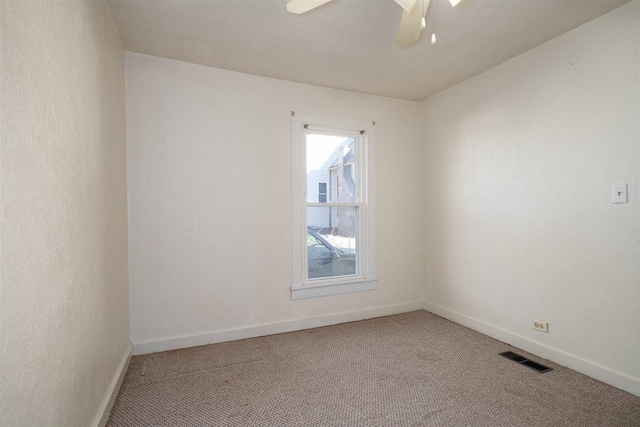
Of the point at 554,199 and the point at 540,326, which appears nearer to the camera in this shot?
the point at 554,199

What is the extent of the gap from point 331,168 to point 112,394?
259 centimetres

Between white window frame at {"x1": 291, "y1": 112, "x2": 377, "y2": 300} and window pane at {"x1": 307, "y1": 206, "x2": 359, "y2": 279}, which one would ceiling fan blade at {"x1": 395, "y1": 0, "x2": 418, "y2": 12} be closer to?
white window frame at {"x1": 291, "y1": 112, "x2": 377, "y2": 300}

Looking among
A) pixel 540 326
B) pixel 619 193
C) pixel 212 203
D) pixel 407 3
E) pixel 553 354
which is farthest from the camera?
pixel 212 203

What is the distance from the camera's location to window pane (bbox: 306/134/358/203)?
342 cm

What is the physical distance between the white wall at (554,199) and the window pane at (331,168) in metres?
1.03

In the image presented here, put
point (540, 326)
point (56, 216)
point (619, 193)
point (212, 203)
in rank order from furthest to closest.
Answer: point (212, 203)
point (540, 326)
point (619, 193)
point (56, 216)

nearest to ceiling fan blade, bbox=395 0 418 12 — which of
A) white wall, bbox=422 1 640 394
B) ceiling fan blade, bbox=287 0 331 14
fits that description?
ceiling fan blade, bbox=287 0 331 14

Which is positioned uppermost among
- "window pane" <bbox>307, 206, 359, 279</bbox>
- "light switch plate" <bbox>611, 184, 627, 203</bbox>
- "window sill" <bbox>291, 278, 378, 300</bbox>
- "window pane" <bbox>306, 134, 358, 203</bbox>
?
A: "window pane" <bbox>306, 134, 358, 203</bbox>

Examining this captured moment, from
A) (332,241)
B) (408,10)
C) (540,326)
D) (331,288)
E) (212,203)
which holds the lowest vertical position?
(540,326)

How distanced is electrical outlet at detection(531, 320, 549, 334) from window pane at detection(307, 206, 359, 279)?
167 centimetres

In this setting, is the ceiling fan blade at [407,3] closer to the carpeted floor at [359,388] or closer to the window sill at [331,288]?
the carpeted floor at [359,388]

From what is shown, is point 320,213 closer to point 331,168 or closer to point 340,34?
point 331,168

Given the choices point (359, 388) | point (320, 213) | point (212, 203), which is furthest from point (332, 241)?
point (359, 388)

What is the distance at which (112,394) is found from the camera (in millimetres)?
1999
